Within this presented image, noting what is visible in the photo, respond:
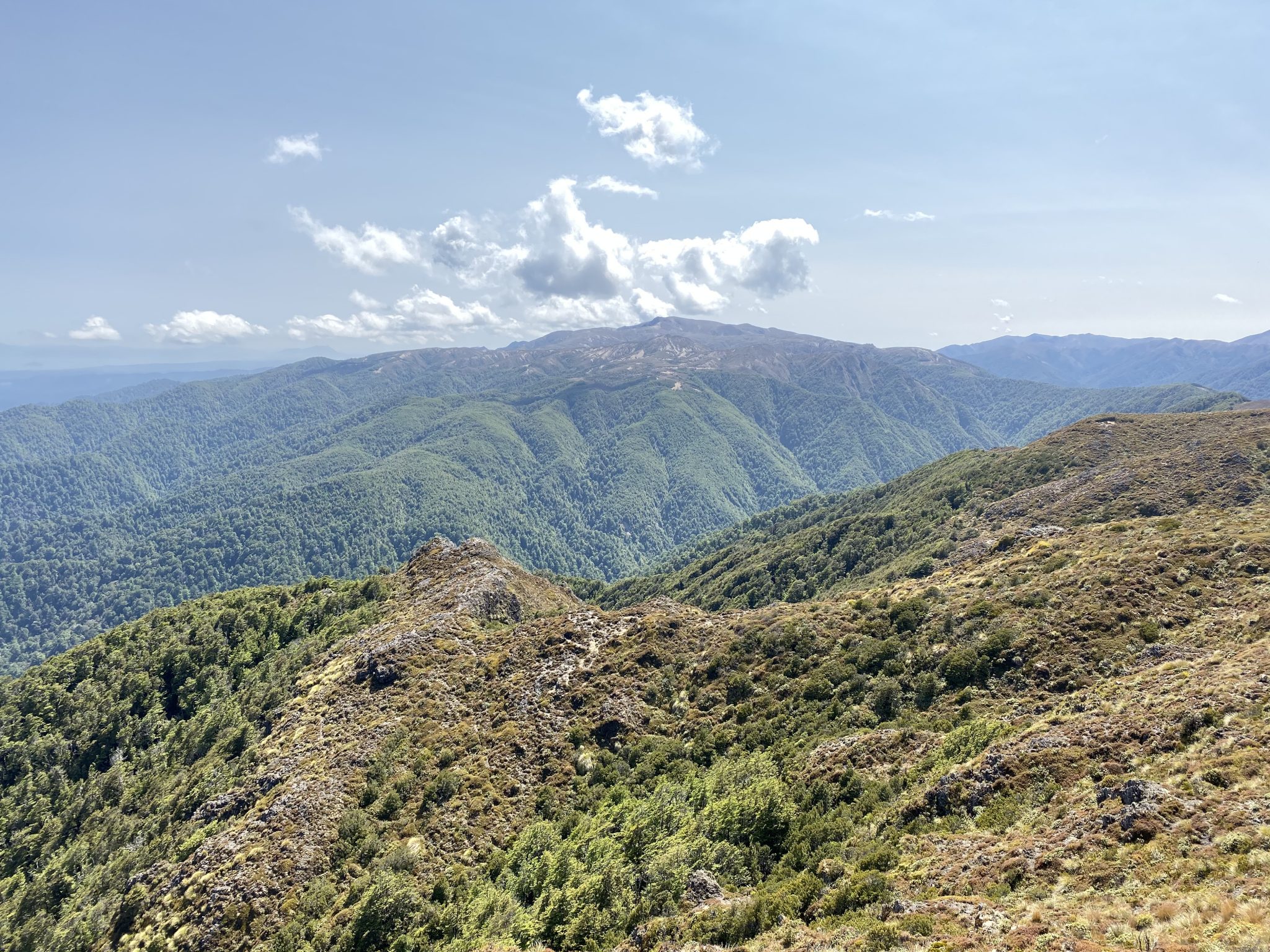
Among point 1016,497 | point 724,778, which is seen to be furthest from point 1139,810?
point 1016,497

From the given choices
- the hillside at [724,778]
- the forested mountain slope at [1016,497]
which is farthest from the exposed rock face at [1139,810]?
the forested mountain slope at [1016,497]

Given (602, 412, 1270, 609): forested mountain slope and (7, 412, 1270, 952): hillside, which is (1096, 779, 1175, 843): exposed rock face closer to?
(7, 412, 1270, 952): hillside

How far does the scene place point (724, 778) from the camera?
116 feet

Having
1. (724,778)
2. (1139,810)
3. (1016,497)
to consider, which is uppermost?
(1139,810)

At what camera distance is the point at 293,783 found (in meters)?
43.7

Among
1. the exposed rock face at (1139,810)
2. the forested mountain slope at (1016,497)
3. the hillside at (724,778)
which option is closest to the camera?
the exposed rock face at (1139,810)

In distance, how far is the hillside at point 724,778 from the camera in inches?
786

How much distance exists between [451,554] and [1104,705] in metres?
79.9

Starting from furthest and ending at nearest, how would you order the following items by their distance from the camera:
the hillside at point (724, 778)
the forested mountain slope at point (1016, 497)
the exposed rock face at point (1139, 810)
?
the forested mountain slope at point (1016, 497)
the hillside at point (724, 778)
the exposed rock face at point (1139, 810)

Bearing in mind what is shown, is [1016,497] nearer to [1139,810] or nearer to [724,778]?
[724,778]

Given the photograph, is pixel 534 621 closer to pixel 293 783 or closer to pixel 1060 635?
pixel 293 783

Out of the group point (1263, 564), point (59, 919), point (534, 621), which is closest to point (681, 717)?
point (534, 621)

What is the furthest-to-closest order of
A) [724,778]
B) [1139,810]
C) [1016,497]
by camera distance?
1. [1016,497]
2. [724,778]
3. [1139,810]

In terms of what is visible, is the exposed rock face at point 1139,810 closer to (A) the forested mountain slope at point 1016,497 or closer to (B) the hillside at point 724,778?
(B) the hillside at point 724,778
